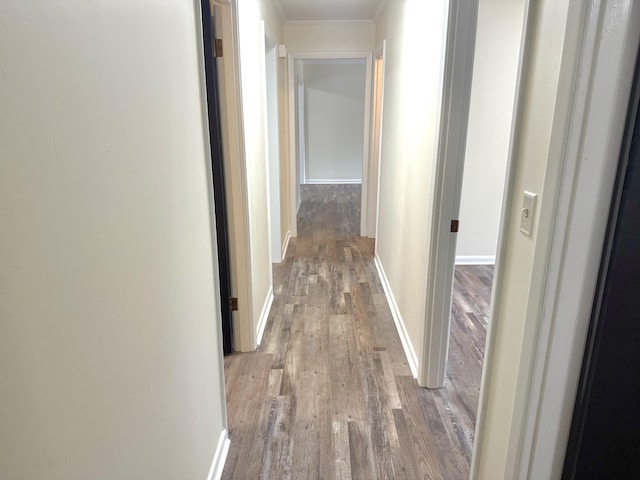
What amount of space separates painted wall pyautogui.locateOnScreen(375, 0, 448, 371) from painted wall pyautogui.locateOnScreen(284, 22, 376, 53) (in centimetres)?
77

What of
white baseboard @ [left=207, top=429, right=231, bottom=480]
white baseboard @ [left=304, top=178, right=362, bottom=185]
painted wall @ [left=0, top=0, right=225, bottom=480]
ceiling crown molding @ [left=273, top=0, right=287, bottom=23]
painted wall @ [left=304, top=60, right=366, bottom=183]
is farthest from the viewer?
white baseboard @ [left=304, top=178, right=362, bottom=185]

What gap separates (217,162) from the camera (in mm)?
2227

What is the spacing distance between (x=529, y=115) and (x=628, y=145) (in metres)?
0.25

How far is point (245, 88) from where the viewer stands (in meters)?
2.27

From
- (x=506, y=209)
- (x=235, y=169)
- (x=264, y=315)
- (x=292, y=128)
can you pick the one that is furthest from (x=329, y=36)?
(x=506, y=209)

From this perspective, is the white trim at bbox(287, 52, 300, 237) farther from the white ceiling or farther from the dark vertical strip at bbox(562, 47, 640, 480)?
the dark vertical strip at bbox(562, 47, 640, 480)

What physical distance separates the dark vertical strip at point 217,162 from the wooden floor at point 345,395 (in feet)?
1.02

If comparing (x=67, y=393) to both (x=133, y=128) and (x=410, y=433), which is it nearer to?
(x=133, y=128)

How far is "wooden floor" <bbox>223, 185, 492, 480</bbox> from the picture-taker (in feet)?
5.69

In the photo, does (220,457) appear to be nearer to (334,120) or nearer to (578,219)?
(578,219)

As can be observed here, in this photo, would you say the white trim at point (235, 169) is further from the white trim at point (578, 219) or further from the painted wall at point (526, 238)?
the white trim at point (578, 219)

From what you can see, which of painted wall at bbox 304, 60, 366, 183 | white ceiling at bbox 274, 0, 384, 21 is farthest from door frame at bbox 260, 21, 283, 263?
painted wall at bbox 304, 60, 366, 183

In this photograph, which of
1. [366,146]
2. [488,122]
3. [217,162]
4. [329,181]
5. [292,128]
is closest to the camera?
[217,162]

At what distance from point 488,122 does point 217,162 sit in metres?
2.60
